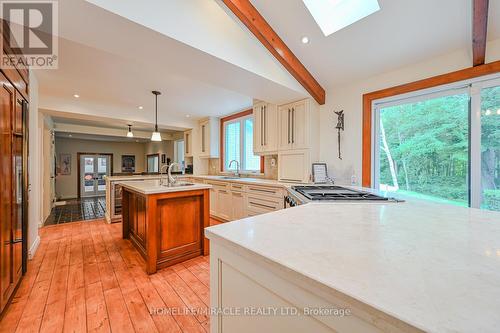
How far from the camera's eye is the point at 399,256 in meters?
0.64

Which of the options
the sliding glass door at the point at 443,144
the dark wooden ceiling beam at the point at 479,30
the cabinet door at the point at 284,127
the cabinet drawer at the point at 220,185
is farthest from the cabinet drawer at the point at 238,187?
the dark wooden ceiling beam at the point at 479,30

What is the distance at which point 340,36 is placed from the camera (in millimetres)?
2273

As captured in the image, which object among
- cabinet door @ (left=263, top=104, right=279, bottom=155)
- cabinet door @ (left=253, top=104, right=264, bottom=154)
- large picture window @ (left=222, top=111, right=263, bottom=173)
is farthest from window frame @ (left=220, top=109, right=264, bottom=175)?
cabinet door @ (left=263, top=104, right=279, bottom=155)

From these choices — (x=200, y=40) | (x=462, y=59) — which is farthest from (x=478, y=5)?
(x=200, y=40)

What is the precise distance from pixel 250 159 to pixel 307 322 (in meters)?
4.16

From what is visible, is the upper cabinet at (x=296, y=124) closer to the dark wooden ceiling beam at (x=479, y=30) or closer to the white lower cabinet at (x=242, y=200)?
the white lower cabinet at (x=242, y=200)

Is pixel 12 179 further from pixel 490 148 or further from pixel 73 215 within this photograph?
pixel 490 148

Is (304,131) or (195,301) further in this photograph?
(304,131)

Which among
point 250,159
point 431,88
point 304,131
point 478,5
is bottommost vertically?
point 250,159

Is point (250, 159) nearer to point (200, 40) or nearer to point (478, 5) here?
point (200, 40)

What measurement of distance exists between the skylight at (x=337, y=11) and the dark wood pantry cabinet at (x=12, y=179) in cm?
277

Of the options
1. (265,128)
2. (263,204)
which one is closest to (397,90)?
(265,128)

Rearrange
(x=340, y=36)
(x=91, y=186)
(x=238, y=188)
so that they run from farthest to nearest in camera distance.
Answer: (x=91, y=186) < (x=238, y=188) < (x=340, y=36)

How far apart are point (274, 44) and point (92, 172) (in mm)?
8918
